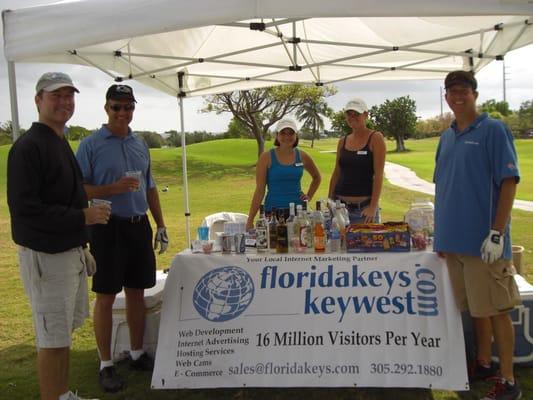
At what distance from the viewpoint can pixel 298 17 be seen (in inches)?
99.0

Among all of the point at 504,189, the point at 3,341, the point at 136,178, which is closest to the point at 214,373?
the point at 136,178

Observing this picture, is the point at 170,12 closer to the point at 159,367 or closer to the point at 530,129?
the point at 159,367

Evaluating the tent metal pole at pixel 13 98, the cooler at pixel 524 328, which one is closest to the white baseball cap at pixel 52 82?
the tent metal pole at pixel 13 98

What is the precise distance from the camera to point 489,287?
268cm

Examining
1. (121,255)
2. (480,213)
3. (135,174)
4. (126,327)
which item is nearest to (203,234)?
(121,255)

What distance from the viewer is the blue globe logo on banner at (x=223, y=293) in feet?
9.71

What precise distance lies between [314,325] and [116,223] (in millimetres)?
1418

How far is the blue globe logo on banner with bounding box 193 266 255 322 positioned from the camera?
9.71 feet

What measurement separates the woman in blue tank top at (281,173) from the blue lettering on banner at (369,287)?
34.3 inches

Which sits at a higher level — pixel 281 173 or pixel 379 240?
pixel 281 173

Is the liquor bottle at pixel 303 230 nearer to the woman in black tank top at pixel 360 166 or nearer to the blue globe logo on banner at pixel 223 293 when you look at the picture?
the blue globe logo on banner at pixel 223 293

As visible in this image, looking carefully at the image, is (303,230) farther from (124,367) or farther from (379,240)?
(124,367)

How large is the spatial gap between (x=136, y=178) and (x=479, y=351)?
240cm

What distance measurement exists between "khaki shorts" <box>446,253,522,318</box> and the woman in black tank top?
106cm
